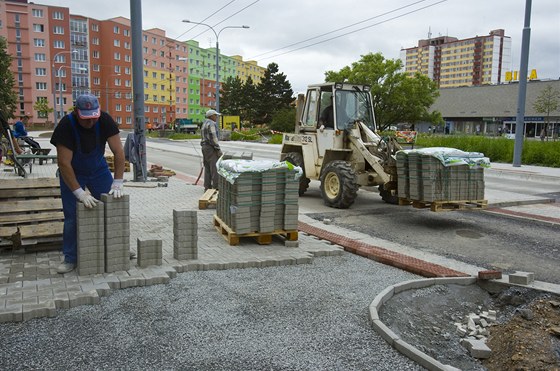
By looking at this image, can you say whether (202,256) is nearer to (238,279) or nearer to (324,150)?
(238,279)

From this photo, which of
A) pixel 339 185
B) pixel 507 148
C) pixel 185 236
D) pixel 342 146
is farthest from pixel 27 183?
pixel 507 148

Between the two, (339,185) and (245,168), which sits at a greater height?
(245,168)

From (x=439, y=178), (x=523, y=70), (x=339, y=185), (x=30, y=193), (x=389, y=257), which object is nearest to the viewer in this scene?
(x=389, y=257)

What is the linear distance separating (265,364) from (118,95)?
102472mm

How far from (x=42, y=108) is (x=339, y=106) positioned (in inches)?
3325

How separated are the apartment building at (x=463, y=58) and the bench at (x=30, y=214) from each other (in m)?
140

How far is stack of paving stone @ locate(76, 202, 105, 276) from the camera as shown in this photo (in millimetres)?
5340

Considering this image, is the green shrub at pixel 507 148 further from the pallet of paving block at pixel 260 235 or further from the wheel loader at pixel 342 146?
the pallet of paving block at pixel 260 235

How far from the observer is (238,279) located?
577 cm

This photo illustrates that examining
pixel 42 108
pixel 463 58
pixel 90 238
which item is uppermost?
pixel 463 58

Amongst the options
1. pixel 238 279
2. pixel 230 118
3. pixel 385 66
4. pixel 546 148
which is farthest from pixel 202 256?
pixel 230 118

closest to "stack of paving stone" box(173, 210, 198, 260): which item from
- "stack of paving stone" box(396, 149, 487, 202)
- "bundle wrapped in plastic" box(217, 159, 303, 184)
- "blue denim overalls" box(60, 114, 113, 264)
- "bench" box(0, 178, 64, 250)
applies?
"bundle wrapped in plastic" box(217, 159, 303, 184)

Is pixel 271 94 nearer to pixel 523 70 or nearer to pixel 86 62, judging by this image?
pixel 86 62

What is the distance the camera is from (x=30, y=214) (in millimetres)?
6602
